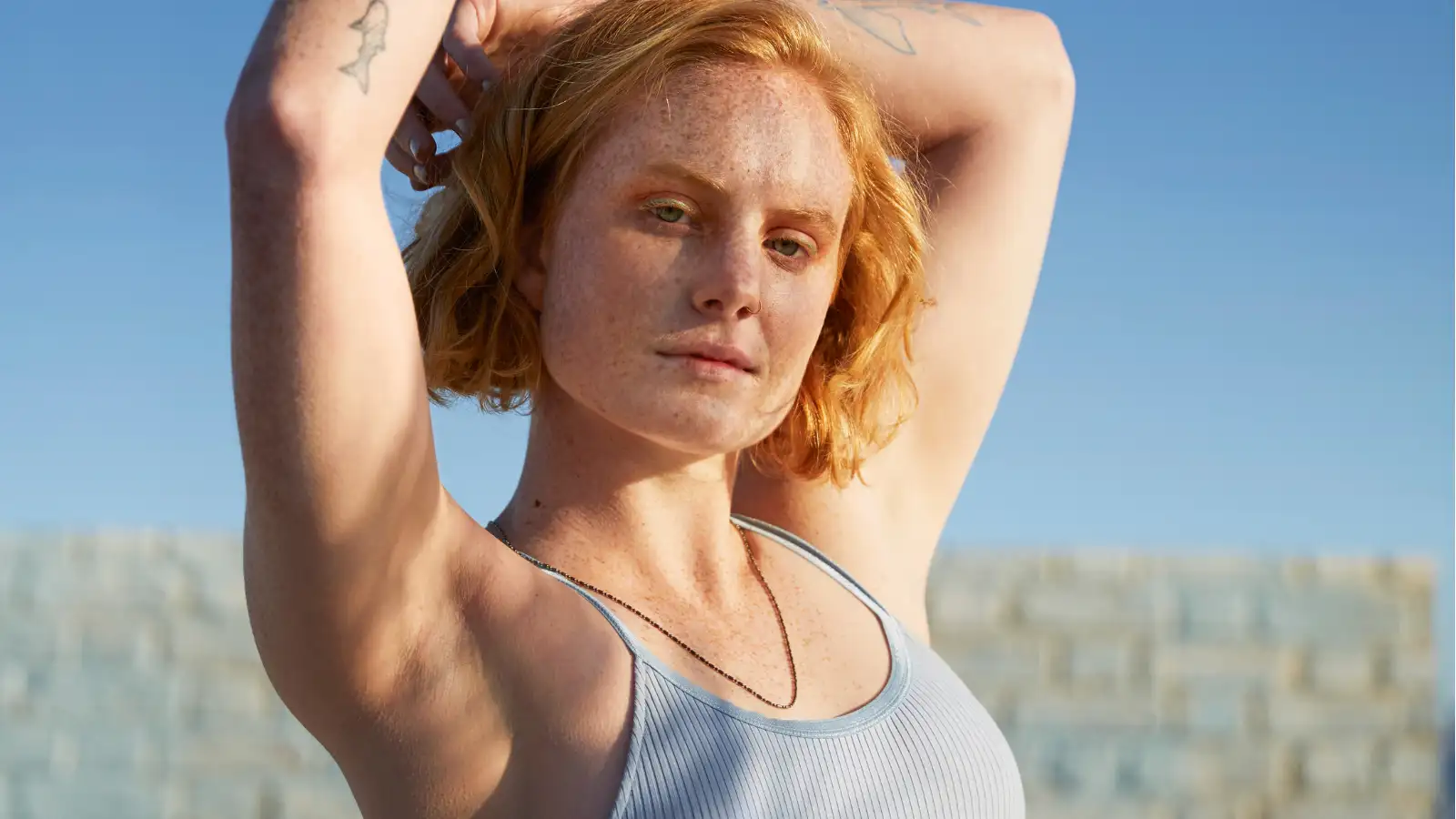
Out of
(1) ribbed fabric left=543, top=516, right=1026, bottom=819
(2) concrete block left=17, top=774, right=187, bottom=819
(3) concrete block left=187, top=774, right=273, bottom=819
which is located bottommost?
(2) concrete block left=17, top=774, right=187, bottom=819

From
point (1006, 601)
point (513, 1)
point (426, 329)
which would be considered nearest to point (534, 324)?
point (426, 329)

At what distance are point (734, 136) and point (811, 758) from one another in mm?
669

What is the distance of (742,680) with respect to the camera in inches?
61.6

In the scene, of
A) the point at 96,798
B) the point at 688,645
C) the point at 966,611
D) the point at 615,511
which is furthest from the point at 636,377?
the point at 96,798

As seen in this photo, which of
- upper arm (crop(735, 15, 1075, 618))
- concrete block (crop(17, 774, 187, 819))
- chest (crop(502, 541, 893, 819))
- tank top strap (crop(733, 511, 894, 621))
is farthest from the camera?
concrete block (crop(17, 774, 187, 819))

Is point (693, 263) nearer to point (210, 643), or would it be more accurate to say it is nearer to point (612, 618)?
point (612, 618)

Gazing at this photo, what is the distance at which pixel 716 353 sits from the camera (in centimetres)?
155

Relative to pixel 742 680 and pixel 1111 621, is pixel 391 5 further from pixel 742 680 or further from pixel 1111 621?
pixel 1111 621

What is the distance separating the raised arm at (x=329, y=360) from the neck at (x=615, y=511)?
0.34m

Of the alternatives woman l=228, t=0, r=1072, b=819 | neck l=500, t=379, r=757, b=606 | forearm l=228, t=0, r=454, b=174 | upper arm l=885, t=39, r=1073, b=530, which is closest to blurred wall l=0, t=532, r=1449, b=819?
upper arm l=885, t=39, r=1073, b=530

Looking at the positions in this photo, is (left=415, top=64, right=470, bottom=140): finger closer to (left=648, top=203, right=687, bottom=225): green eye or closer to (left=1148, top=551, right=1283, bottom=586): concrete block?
(left=648, top=203, right=687, bottom=225): green eye

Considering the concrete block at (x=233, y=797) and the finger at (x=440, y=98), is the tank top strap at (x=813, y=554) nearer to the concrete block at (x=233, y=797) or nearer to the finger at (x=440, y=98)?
the finger at (x=440, y=98)

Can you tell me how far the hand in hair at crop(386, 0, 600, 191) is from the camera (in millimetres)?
1685

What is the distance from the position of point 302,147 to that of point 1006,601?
533 cm
